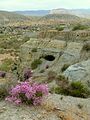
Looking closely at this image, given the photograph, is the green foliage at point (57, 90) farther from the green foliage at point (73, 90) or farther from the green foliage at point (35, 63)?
the green foliage at point (35, 63)

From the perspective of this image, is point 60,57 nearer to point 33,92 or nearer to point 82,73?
point 82,73

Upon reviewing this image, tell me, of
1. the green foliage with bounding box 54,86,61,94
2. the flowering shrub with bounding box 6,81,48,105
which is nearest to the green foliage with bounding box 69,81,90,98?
the green foliage with bounding box 54,86,61,94

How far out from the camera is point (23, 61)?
122 ft

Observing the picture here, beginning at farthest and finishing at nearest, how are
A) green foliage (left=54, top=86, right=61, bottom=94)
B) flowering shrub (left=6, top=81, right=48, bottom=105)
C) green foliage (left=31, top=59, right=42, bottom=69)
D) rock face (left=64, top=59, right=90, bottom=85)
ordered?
green foliage (left=31, top=59, right=42, bottom=69) < rock face (left=64, top=59, right=90, bottom=85) < green foliage (left=54, top=86, right=61, bottom=94) < flowering shrub (left=6, top=81, right=48, bottom=105)

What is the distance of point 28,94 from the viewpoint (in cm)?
1343

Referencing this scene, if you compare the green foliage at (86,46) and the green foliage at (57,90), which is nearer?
the green foliage at (57,90)

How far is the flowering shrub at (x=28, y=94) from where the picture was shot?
44.3 feet

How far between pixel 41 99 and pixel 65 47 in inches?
832

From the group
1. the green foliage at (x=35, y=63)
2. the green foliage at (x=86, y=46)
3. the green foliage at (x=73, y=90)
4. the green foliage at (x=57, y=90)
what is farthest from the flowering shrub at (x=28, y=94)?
the green foliage at (x=35, y=63)

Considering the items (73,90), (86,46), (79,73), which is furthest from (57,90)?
(86,46)

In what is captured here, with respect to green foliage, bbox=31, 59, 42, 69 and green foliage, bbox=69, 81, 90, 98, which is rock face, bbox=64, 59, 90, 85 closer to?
green foliage, bbox=69, 81, 90, 98

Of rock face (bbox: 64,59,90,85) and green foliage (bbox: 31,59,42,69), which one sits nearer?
rock face (bbox: 64,59,90,85)

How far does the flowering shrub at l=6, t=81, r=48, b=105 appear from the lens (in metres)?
13.5

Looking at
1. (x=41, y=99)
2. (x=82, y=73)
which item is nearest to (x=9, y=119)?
(x=41, y=99)
